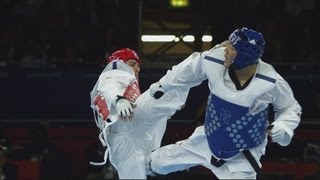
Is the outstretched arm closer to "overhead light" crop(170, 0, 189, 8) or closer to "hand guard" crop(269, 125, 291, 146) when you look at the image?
"hand guard" crop(269, 125, 291, 146)

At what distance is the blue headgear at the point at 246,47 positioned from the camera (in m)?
5.98

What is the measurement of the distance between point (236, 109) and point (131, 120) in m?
0.88

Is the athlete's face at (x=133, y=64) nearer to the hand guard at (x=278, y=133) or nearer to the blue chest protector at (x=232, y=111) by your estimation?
the blue chest protector at (x=232, y=111)

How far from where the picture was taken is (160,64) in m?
10.1

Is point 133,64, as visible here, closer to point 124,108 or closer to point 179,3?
point 124,108

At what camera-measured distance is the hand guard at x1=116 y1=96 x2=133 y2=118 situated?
6.23m

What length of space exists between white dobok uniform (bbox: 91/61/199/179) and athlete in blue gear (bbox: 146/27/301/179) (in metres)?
0.27

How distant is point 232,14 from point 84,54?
1709 mm

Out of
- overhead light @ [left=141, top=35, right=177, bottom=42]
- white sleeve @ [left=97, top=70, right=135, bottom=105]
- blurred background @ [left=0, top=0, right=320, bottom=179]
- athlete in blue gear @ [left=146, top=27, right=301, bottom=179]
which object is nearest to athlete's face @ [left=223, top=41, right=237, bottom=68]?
athlete in blue gear @ [left=146, top=27, right=301, bottom=179]

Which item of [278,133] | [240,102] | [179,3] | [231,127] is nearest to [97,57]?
[179,3]

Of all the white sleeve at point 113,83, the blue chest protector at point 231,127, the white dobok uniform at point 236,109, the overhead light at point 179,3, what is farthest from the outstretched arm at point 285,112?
the overhead light at point 179,3

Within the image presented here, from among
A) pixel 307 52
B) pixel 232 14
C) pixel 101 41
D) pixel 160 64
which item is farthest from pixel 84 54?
pixel 307 52

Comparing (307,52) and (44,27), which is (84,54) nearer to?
(44,27)

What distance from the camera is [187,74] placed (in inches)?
248
